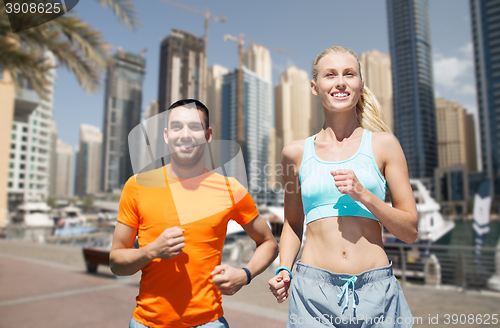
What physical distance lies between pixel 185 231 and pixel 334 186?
26.8 inches

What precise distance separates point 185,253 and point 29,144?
98.1 metres

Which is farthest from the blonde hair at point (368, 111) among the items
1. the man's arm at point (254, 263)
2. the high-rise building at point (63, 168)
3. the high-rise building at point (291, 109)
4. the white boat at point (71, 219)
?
the high-rise building at point (63, 168)

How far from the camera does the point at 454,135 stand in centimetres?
10600

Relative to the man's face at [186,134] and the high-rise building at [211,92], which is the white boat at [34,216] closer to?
the high-rise building at [211,92]

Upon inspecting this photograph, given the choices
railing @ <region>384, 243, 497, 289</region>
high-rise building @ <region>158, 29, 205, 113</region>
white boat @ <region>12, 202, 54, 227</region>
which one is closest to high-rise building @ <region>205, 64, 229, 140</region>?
high-rise building @ <region>158, 29, 205, 113</region>

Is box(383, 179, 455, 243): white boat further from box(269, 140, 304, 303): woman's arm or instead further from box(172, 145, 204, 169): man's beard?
box(172, 145, 204, 169): man's beard

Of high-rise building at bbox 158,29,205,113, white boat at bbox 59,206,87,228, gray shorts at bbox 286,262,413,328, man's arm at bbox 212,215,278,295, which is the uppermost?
high-rise building at bbox 158,29,205,113

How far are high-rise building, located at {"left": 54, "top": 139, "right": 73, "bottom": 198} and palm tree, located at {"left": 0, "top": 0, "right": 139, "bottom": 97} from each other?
17392 centimetres

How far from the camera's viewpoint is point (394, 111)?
308ft

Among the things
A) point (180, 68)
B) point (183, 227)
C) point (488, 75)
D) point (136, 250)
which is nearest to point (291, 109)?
point (180, 68)

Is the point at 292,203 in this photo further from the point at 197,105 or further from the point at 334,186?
the point at 197,105

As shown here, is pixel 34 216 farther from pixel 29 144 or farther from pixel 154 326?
pixel 154 326

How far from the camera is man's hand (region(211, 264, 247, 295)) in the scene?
1375mm

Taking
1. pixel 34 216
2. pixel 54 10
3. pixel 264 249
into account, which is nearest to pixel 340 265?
pixel 264 249
